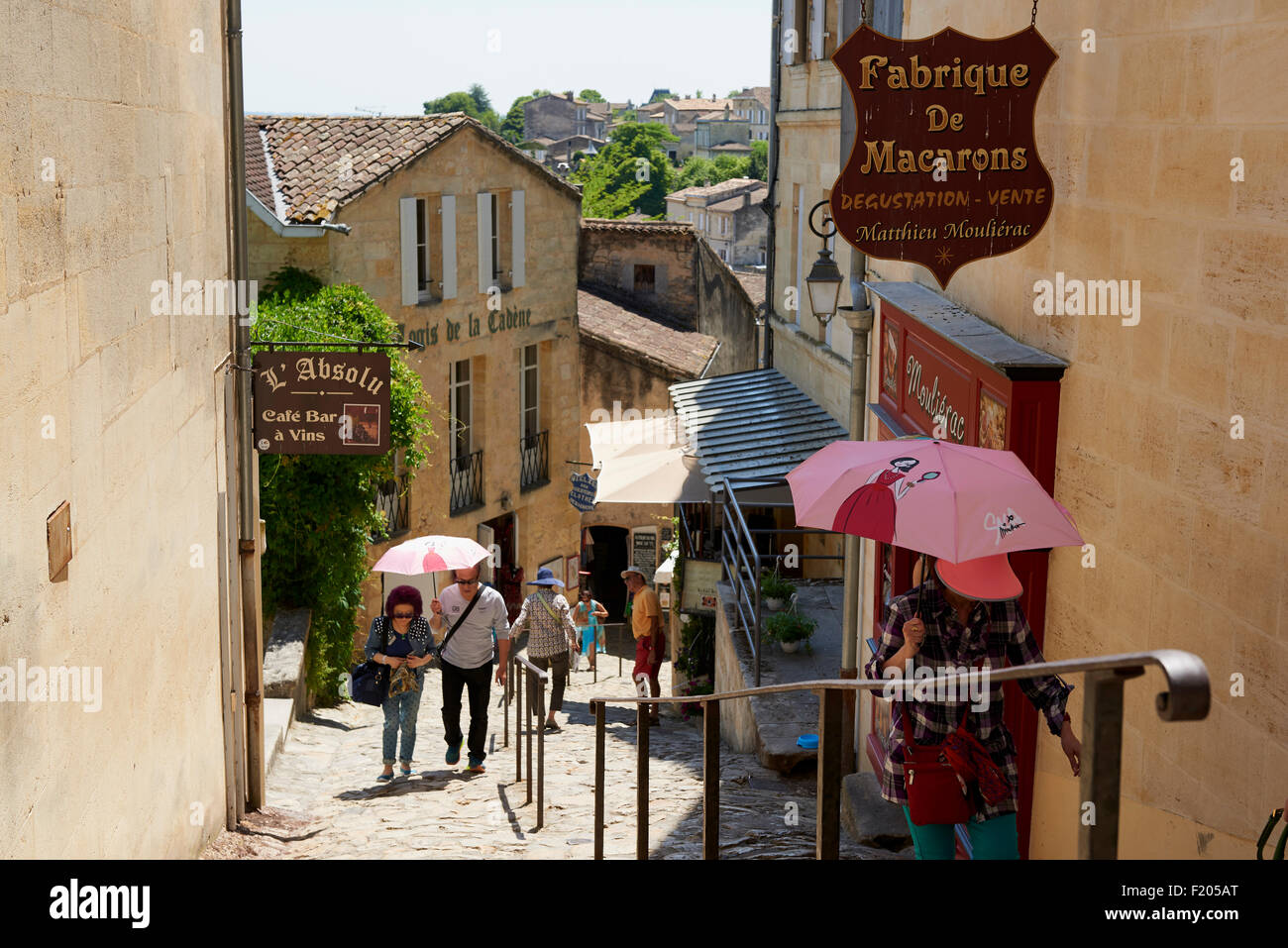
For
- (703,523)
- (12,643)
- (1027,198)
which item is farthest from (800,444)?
(12,643)

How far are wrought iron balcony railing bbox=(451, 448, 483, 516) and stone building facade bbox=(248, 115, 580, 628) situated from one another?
0.10 ft

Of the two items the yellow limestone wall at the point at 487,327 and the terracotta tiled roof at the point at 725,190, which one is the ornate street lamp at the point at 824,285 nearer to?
the yellow limestone wall at the point at 487,327

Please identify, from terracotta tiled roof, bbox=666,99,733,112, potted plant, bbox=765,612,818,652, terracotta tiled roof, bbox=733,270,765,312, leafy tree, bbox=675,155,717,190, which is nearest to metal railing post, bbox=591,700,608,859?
potted plant, bbox=765,612,818,652

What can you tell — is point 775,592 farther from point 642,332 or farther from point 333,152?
point 642,332

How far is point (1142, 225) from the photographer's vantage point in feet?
16.4

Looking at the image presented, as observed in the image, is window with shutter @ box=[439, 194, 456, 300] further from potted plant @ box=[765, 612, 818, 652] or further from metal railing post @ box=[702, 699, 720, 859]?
metal railing post @ box=[702, 699, 720, 859]

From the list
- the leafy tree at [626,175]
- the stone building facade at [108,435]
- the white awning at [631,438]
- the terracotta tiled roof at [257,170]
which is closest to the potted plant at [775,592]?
the white awning at [631,438]

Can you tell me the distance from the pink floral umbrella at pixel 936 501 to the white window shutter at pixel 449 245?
16.2m

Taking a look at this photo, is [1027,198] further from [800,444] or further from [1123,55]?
[800,444]

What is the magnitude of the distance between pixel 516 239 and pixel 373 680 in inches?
582

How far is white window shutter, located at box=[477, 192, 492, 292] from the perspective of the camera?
22156 mm

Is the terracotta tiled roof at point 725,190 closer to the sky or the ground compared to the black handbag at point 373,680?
closer to the sky

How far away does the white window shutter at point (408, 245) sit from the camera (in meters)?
20.0
